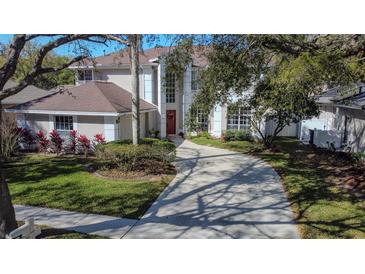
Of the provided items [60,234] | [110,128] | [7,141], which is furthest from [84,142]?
[60,234]

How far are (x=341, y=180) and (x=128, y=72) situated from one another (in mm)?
15779

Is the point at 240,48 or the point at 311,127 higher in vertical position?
the point at 240,48

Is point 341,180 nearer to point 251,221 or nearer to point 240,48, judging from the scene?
point 251,221

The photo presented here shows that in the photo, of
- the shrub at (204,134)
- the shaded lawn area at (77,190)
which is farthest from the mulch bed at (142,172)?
the shrub at (204,134)

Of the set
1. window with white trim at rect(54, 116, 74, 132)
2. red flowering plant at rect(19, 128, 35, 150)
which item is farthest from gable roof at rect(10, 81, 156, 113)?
red flowering plant at rect(19, 128, 35, 150)

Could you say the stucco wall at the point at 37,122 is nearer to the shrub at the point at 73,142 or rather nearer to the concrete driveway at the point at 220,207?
the shrub at the point at 73,142

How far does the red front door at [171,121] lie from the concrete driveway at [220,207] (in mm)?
9894

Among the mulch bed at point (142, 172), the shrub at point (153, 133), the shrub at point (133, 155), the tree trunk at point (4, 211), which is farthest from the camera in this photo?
the shrub at point (153, 133)

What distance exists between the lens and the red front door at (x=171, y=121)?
2328 centimetres

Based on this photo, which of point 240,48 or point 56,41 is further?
point 240,48

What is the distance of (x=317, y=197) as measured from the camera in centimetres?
934

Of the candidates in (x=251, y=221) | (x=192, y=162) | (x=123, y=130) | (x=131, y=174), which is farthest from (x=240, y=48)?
(x=123, y=130)

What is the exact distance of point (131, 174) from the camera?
470 inches

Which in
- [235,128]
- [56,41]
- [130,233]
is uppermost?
[56,41]
